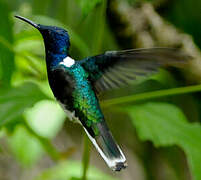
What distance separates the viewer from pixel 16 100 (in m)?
1.41

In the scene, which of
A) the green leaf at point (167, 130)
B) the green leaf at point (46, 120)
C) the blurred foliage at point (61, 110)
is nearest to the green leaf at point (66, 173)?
the blurred foliage at point (61, 110)

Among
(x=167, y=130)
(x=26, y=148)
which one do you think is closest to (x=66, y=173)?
(x=26, y=148)

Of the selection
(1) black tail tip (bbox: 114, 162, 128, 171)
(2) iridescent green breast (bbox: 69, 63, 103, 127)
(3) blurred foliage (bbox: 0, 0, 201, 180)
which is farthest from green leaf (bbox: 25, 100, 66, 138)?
(1) black tail tip (bbox: 114, 162, 128, 171)

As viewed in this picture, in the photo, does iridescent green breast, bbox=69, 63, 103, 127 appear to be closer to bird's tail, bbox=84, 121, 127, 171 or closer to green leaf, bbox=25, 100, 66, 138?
bird's tail, bbox=84, 121, 127, 171

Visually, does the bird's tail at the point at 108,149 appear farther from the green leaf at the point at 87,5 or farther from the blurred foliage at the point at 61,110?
the green leaf at the point at 87,5

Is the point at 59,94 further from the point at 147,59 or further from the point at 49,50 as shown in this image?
the point at 147,59

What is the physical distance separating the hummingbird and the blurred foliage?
4.3 inches

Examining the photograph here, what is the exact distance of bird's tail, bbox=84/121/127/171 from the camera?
1.08 m

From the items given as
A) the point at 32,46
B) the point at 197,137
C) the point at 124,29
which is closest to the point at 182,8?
the point at 124,29

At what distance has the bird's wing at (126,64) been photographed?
107 cm

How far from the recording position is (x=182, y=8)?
2.38 m

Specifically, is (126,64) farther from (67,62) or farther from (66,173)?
(66,173)

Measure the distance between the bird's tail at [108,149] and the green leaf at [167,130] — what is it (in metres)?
0.28

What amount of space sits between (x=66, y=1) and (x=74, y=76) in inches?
49.4
